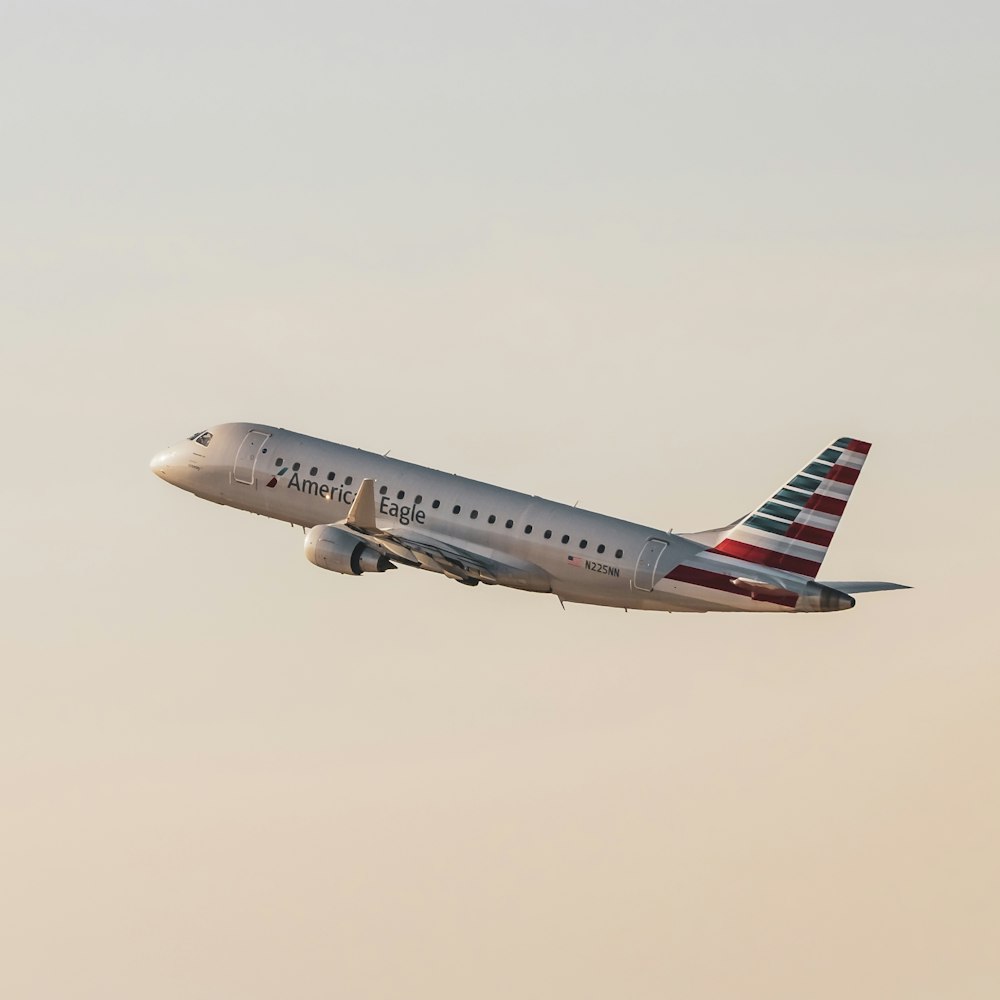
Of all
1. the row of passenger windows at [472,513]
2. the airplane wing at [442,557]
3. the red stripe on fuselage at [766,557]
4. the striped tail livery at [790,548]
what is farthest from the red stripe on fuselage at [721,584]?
the airplane wing at [442,557]

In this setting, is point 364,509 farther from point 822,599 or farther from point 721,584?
point 822,599

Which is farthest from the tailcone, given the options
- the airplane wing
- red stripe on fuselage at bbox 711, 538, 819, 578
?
the airplane wing

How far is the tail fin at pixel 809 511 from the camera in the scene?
97812mm

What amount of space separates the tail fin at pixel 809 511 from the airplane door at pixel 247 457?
25.0 meters

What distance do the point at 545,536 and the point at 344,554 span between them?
8590mm

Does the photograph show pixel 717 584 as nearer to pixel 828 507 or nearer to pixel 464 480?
pixel 828 507

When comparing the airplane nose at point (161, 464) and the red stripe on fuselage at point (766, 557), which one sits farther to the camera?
the airplane nose at point (161, 464)

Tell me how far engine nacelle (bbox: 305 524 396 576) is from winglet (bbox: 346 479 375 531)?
718 mm

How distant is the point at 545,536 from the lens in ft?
337

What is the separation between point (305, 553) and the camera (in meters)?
105

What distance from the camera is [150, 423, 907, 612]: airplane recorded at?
98.2 m

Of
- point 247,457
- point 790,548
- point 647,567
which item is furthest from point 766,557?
point 247,457

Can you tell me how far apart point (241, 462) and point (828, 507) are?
2877cm

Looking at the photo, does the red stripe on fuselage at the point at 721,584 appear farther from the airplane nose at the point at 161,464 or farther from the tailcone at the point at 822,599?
the airplane nose at the point at 161,464
